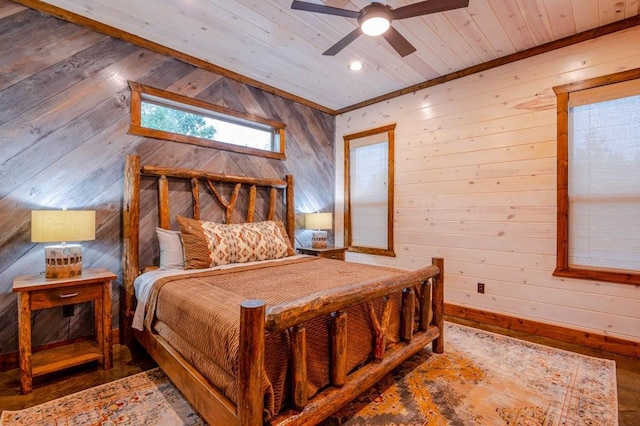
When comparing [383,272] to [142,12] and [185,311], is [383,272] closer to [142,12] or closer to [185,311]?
[185,311]

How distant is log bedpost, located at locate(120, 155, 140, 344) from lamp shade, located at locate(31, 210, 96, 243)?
0.37 metres

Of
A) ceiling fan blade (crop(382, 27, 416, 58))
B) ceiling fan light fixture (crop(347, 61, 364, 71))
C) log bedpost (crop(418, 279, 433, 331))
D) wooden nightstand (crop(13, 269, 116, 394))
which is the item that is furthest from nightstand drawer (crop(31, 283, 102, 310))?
ceiling fan light fixture (crop(347, 61, 364, 71))

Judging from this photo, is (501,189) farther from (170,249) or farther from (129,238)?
(129,238)

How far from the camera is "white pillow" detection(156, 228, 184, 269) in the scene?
265cm

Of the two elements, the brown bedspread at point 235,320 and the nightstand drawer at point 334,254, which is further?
the nightstand drawer at point 334,254

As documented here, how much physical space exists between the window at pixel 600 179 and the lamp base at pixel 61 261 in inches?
156

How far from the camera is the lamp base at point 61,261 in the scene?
215 centimetres

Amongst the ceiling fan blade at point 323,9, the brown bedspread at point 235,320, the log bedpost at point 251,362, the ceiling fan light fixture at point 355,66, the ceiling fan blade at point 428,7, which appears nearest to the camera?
the log bedpost at point 251,362

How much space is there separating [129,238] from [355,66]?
110 inches

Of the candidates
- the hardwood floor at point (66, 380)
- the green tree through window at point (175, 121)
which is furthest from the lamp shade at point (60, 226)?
the green tree through window at point (175, 121)

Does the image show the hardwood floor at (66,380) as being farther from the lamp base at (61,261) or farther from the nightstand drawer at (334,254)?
the nightstand drawer at (334,254)

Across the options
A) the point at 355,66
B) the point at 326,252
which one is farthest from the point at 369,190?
the point at 355,66

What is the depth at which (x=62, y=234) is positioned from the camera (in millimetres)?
2117

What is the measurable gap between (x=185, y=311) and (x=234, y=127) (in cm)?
249
